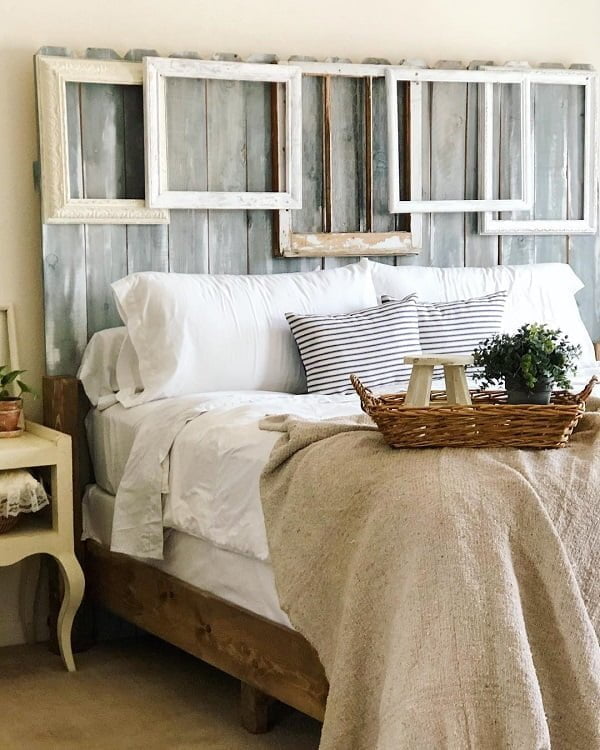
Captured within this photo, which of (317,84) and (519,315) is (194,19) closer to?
(317,84)

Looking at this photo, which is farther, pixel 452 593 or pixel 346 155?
pixel 346 155

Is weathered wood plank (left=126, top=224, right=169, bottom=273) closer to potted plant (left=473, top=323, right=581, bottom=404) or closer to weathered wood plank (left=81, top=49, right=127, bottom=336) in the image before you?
weathered wood plank (left=81, top=49, right=127, bottom=336)

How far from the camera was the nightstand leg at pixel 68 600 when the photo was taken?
3.14 metres

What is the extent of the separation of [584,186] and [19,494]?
2.22m

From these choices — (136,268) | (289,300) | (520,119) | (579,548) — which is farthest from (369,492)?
(520,119)

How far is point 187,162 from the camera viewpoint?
3537 mm

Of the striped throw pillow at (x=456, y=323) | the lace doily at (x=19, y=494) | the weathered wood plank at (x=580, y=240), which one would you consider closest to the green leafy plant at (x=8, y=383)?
the lace doily at (x=19, y=494)

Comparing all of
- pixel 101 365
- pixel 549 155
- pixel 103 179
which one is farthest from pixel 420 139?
pixel 101 365

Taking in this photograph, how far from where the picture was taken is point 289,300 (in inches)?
134

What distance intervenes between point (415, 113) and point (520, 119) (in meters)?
0.40

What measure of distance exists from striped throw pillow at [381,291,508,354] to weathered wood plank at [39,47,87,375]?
0.89m

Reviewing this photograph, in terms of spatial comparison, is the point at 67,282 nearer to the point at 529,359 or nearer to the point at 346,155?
the point at 346,155

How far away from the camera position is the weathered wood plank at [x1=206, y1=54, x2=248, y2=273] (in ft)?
11.7

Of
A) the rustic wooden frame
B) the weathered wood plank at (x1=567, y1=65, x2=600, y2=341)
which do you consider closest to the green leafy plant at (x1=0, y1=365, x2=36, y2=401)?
the rustic wooden frame
